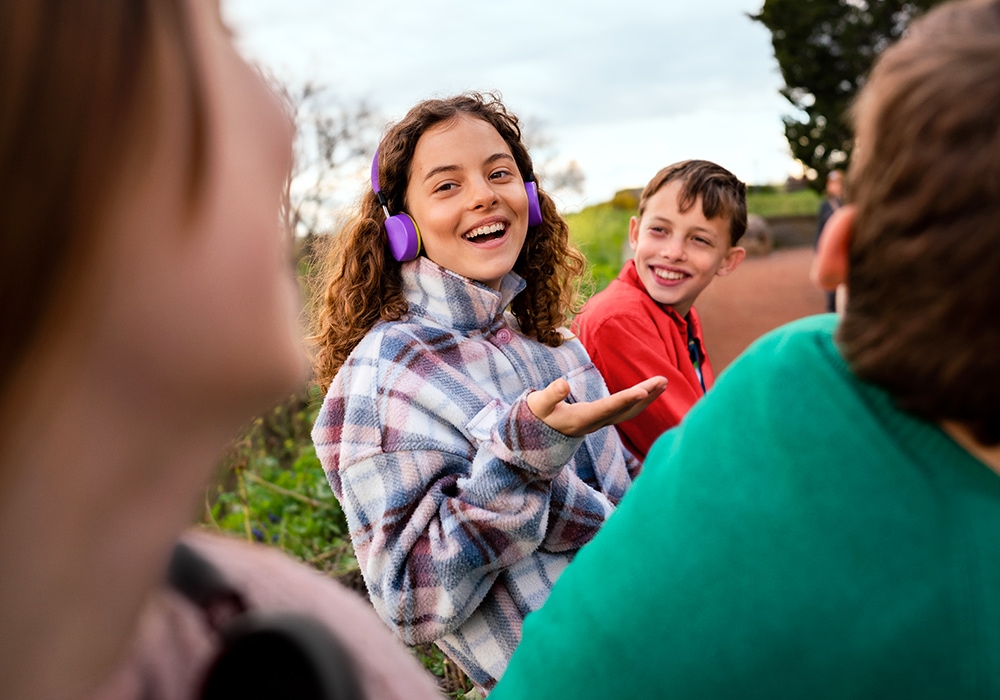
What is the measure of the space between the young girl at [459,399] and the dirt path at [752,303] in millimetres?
7054

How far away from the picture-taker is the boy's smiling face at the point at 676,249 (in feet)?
10.6

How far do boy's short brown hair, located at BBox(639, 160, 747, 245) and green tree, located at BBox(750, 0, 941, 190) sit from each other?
58.4ft

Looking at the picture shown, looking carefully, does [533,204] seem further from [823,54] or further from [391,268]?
[823,54]

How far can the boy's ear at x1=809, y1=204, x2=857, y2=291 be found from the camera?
994 millimetres

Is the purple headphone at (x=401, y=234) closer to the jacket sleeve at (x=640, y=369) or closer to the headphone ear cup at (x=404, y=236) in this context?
the headphone ear cup at (x=404, y=236)

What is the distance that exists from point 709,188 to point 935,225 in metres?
2.49

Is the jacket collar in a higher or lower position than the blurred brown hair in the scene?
lower

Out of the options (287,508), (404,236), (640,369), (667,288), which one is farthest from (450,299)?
(287,508)

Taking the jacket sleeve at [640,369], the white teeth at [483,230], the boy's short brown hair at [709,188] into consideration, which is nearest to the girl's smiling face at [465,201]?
the white teeth at [483,230]

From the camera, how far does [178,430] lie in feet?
1.52

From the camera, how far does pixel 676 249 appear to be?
10.6 ft

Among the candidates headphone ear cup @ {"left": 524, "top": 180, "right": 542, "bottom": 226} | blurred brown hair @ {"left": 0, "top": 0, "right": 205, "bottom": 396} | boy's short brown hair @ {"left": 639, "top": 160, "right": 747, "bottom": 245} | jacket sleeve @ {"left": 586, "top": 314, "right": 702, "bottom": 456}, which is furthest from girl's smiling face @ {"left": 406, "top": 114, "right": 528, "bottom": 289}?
blurred brown hair @ {"left": 0, "top": 0, "right": 205, "bottom": 396}

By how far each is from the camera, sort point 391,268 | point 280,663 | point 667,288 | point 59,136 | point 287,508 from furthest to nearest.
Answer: point 287,508 → point 667,288 → point 391,268 → point 280,663 → point 59,136

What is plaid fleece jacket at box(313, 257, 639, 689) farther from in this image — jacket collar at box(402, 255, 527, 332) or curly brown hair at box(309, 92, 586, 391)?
curly brown hair at box(309, 92, 586, 391)
